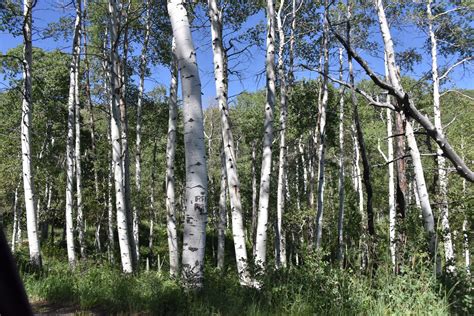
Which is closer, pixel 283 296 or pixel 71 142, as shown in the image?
pixel 283 296

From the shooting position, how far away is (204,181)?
4535mm

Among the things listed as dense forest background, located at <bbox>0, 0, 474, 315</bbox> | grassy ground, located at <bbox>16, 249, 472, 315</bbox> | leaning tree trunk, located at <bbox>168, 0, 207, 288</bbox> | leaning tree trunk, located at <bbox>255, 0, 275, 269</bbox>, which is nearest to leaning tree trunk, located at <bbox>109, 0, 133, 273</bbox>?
dense forest background, located at <bbox>0, 0, 474, 315</bbox>

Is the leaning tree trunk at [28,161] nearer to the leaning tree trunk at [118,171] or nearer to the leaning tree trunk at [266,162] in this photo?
the leaning tree trunk at [118,171]

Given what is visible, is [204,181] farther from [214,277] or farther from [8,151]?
[8,151]

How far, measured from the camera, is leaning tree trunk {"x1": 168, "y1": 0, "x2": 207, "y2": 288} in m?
4.43

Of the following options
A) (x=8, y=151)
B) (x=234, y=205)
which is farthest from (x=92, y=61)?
A: (x=234, y=205)

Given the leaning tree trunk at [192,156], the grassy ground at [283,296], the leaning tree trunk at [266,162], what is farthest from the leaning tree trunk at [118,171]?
the leaning tree trunk at [192,156]

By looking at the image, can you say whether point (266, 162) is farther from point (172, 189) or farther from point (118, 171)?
point (172, 189)

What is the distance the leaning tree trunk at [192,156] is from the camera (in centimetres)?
443

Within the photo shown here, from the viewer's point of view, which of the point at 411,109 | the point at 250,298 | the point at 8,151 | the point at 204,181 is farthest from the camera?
the point at 8,151

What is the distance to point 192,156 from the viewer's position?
454cm

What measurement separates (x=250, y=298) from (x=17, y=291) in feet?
12.8

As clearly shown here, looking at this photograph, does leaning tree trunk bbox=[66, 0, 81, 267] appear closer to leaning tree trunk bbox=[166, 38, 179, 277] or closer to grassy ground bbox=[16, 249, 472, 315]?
leaning tree trunk bbox=[166, 38, 179, 277]

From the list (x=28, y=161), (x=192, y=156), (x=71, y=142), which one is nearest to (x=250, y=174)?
(x=71, y=142)
